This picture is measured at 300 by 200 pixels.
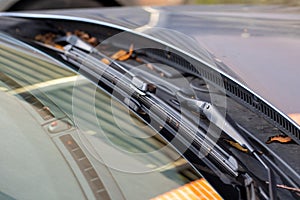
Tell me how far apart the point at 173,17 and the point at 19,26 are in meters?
0.75

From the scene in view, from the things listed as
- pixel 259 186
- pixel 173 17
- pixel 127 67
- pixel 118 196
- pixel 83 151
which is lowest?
pixel 259 186

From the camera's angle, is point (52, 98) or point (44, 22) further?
point (44, 22)

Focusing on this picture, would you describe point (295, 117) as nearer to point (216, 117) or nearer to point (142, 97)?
point (216, 117)

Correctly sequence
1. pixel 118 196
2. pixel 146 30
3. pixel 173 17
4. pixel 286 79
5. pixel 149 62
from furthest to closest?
pixel 173 17
pixel 149 62
pixel 146 30
pixel 286 79
pixel 118 196

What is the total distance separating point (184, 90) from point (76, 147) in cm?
47

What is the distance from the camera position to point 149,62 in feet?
6.06

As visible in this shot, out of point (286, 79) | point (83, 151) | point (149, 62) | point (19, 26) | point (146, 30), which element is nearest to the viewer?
point (83, 151)

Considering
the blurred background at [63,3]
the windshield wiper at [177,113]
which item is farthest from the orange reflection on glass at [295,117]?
the blurred background at [63,3]

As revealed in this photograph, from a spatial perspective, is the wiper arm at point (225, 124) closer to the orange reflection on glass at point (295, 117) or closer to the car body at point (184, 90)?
the car body at point (184, 90)

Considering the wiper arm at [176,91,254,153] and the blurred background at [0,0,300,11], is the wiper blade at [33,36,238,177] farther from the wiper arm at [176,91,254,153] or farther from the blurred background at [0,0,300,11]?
the blurred background at [0,0,300,11]

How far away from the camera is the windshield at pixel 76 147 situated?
1159 millimetres

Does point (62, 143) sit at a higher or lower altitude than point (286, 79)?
higher

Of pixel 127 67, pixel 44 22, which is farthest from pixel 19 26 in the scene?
pixel 127 67

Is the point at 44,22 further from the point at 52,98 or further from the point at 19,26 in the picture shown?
the point at 52,98
